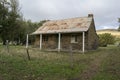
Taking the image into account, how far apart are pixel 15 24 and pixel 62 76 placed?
32719mm

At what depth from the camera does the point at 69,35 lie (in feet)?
87.6

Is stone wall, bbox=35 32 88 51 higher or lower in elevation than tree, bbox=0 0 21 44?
lower

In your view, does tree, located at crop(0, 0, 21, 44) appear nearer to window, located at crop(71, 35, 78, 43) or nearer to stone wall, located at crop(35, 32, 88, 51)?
stone wall, located at crop(35, 32, 88, 51)

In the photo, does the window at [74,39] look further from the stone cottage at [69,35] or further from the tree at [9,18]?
→ the tree at [9,18]

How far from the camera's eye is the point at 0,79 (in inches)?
306

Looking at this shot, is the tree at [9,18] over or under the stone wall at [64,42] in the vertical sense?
over

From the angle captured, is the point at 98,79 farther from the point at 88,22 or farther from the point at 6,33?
the point at 6,33

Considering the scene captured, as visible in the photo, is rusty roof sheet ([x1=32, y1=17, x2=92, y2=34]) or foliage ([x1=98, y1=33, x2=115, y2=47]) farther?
foliage ([x1=98, y1=33, x2=115, y2=47])

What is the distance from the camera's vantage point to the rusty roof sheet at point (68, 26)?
82.8 feet

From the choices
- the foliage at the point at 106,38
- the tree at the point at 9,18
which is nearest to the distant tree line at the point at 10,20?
the tree at the point at 9,18

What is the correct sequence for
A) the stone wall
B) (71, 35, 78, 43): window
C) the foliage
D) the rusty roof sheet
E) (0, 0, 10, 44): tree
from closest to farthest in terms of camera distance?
the rusty roof sheet, the stone wall, (71, 35, 78, 43): window, (0, 0, 10, 44): tree, the foliage

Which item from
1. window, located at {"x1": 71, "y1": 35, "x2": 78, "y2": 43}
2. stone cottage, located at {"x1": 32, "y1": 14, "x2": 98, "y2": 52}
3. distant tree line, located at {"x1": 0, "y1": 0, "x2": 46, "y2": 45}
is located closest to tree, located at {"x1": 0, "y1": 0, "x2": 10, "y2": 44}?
distant tree line, located at {"x1": 0, "y1": 0, "x2": 46, "y2": 45}

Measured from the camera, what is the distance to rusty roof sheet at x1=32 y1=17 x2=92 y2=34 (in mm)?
25250

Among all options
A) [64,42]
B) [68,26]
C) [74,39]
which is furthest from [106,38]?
[74,39]
